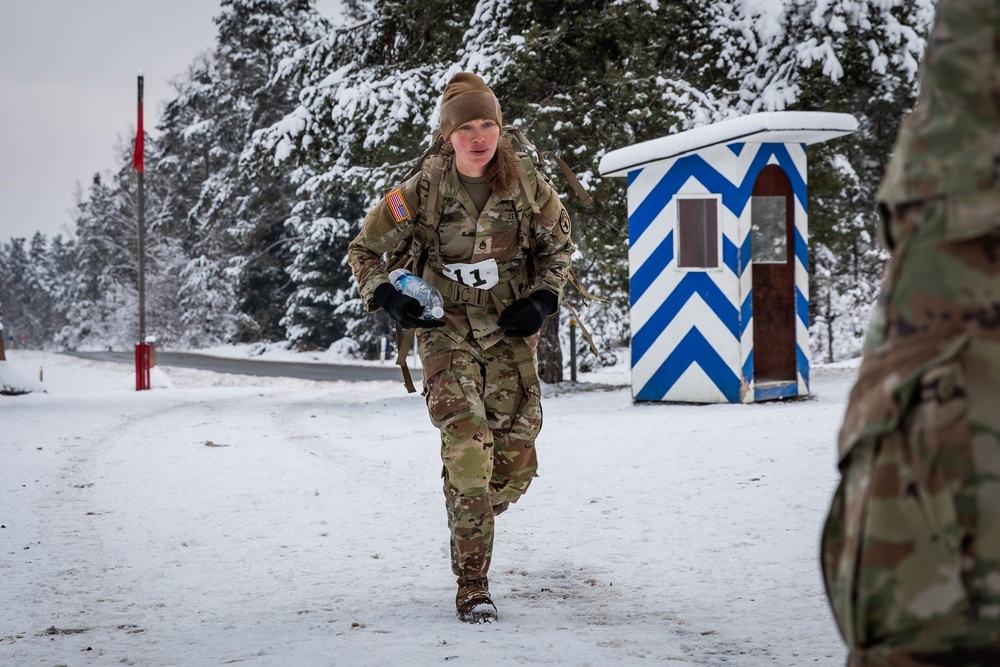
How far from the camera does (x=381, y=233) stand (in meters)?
4.04

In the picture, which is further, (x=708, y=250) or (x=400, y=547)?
(x=708, y=250)

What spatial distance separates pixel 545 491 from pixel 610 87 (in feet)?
24.8

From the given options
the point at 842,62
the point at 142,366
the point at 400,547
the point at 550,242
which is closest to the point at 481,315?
the point at 550,242

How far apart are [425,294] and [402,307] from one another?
0.10 metres

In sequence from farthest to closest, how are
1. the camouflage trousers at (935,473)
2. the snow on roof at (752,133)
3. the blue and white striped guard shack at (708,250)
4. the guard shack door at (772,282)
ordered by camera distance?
the guard shack door at (772,282) → the blue and white striped guard shack at (708,250) → the snow on roof at (752,133) → the camouflage trousers at (935,473)

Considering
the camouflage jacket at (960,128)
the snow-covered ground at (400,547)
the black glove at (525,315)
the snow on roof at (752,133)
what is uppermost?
the snow on roof at (752,133)

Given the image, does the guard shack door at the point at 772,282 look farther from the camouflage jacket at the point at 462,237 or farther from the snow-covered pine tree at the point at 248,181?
the snow-covered pine tree at the point at 248,181

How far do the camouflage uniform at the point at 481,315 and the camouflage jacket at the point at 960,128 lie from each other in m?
2.61

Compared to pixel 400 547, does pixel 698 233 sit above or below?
above

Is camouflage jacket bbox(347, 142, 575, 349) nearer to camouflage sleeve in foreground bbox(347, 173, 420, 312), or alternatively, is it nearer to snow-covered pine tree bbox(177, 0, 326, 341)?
camouflage sleeve in foreground bbox(347, 173, 420, 312)

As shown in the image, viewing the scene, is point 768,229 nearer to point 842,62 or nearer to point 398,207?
point 842,62

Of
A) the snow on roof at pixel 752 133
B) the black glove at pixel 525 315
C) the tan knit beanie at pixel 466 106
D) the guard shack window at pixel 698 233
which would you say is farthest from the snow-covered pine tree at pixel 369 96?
the black glove at pixel 525 315

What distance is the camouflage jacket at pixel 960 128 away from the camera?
4.24ft

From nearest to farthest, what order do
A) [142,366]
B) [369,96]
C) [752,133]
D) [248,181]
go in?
[752,133] < [369,96] < [142,366] < [248,181]
